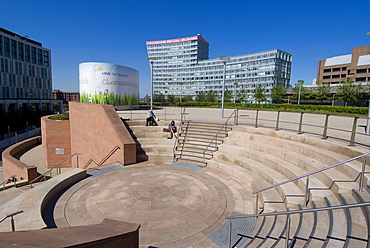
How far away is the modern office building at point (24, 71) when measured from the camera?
4772 centimetres

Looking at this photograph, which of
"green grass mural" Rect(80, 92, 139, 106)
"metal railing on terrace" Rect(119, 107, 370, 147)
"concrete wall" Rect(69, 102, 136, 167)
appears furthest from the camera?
"green grass mural" Rect(80, 92, 139, 106)

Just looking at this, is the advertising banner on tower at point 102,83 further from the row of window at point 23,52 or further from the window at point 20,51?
the window at point 20,51

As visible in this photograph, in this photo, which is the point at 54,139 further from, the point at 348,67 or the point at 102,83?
the point at 348,67

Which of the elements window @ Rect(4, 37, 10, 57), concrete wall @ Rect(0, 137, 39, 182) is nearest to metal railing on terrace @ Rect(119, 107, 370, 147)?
concrete wall @ Rect(0, 137, 39, 182)

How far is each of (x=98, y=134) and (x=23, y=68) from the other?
56870 millimetres

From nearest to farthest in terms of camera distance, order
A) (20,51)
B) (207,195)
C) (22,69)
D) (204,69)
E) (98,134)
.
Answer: (207,195), (98,134), (20,51), (22,69), (204,69)

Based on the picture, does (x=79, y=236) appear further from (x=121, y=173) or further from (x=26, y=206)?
(x=121, y=173)

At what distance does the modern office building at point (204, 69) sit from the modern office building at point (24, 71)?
55293mm

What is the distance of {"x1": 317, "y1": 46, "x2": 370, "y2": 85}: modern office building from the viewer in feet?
237

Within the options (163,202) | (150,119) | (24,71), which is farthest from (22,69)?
(163,202)

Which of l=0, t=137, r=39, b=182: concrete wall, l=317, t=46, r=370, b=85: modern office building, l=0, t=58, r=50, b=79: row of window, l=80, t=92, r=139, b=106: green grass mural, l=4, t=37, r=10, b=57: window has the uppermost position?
l=317, t=46, r=370, b=85: modern office building

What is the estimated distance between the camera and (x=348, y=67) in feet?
258

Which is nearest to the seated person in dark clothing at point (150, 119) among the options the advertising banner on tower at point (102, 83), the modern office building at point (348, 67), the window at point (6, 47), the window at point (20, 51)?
the advertising banner on tower at point (102, 83)

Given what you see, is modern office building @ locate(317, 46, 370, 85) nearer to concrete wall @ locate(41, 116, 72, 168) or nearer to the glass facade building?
concrete wall @ locate(41, 116, 72, 168)
